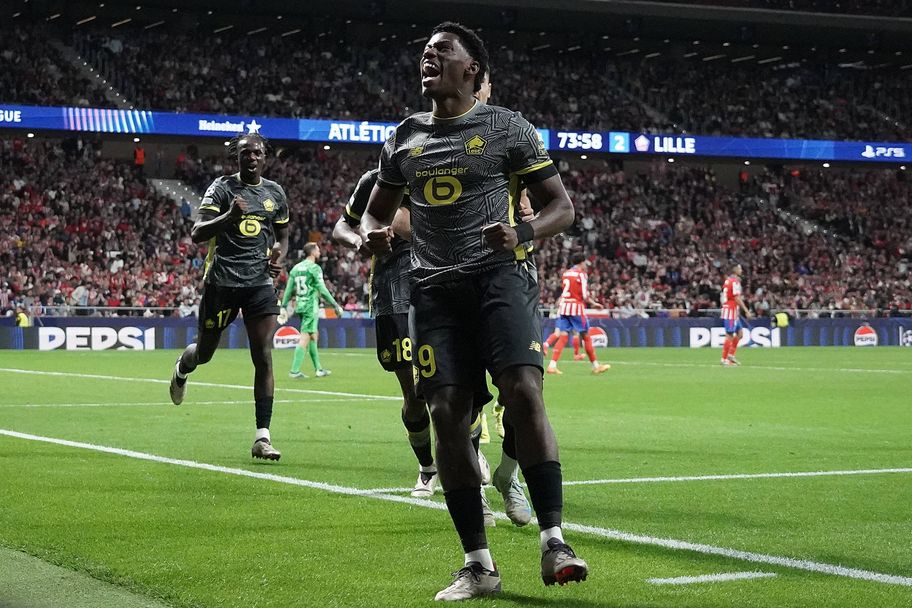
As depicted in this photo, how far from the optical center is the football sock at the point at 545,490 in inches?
202

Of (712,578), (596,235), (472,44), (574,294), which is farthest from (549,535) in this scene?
(596,235)

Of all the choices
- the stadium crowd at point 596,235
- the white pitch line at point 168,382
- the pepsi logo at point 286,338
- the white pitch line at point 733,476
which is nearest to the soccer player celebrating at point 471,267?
the white pitch line at point 733,476

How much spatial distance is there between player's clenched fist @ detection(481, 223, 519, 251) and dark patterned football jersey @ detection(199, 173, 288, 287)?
5.61 metres

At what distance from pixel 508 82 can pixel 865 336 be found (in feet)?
56.2

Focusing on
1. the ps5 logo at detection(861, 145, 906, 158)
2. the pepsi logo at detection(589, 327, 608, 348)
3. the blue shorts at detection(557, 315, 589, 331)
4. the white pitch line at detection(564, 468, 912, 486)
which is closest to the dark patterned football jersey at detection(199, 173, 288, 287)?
the white pitch line at detection(564, 468, 912, 486)

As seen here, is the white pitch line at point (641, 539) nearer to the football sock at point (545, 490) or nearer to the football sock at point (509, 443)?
the football sock at point (509, 443)

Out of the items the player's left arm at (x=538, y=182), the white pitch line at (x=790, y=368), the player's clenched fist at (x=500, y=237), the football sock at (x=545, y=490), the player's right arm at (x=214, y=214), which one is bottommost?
the white pitch line at (x=790, y=368)

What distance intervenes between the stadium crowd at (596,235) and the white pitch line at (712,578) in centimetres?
3268

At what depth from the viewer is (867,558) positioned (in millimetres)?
5887

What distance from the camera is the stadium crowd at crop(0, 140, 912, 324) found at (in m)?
39.6

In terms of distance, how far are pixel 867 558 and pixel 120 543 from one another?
133 inches

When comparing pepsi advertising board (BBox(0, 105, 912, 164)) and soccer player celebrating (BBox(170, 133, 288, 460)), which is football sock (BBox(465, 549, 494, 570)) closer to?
soccer player celebrating (BBox(170, 133, 288, 460))

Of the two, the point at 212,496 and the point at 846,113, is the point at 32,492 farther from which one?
the point at 846,113

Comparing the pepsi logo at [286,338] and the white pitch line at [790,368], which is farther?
the pepsi logo at [286,338]
